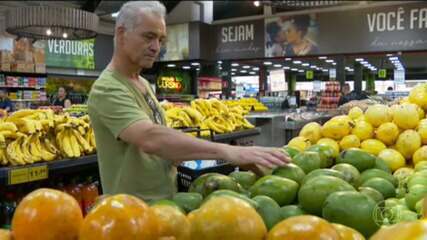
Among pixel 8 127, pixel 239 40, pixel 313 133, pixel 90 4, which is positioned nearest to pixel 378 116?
pixel 313 133

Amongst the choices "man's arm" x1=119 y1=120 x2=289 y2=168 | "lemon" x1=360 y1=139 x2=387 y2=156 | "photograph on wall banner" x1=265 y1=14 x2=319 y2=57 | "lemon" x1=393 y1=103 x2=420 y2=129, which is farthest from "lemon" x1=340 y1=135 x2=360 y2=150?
"photograph on wall banner" x1=265 y1=14 x2=319 y2=57

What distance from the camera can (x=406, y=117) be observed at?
257cm

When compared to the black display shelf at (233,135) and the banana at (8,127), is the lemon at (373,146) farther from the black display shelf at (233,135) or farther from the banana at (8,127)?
the banana at (8,127)

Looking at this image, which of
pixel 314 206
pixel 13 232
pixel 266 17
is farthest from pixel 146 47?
pixel 266 17

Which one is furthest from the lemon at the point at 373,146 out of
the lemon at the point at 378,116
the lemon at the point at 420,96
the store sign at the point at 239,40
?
the store sign at the point at 239,40

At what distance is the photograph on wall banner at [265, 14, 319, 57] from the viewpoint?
42.4ft

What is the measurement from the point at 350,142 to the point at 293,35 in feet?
36.0

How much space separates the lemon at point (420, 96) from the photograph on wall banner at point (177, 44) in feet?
40.4

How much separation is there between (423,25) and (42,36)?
890cm

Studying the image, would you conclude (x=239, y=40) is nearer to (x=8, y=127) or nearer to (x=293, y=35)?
(x=293, y=35)

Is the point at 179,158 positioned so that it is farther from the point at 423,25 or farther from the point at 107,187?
the point at 423,25

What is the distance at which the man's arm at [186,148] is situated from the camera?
139 centimetres

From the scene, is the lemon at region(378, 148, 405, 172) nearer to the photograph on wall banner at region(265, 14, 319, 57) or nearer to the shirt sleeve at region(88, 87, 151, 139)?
the shirt sleeve at region(88, 87, 151, 139)

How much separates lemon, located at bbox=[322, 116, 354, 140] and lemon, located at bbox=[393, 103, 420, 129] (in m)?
0.24
